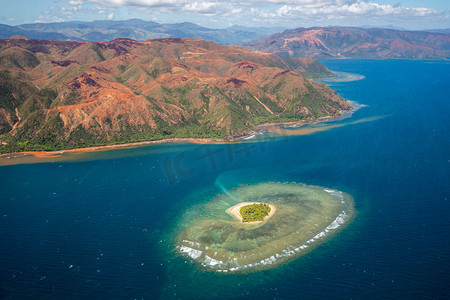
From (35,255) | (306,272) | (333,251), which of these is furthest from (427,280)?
(35,255)

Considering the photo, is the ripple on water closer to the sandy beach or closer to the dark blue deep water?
the sandy beach

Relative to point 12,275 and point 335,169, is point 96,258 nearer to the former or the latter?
point 12,275

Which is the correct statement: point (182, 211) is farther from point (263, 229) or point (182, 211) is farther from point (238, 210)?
point (263, 229)

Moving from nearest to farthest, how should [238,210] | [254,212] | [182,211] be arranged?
1. [254,212]
2. [238,210]
3. [182,211]

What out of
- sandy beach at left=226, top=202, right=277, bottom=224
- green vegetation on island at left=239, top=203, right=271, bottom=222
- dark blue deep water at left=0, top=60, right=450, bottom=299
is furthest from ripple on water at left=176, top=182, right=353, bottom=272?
dark blue deep water at left=0, top=60, right=450, bottom=299

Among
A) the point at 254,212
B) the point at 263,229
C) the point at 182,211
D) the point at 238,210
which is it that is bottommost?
the point at 263,229

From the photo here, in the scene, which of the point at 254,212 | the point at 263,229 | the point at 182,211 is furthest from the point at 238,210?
the point at 182,211
